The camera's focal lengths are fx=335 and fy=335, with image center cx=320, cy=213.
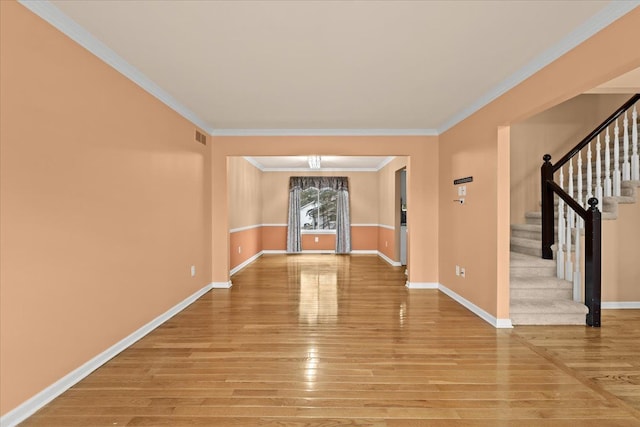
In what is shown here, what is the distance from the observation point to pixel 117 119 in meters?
2.92

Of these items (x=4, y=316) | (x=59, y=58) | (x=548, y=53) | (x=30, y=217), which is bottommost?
(x=4, y=316)

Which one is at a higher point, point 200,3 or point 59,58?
point 200,3

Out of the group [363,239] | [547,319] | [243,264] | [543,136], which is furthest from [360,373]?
[363,239]

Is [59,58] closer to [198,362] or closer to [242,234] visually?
[198,362]

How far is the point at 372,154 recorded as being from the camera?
546 cm

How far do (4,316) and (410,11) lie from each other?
10.1 ft

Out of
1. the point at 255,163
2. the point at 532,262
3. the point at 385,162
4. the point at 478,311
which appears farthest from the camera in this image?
the point at 255,163

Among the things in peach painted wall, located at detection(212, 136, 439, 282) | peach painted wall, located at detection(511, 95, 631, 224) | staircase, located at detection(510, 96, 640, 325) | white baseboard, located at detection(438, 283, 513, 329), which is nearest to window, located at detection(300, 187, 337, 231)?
peach painted wall, located at detection(212, 136, 439, 282)

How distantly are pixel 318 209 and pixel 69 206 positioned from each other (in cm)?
824

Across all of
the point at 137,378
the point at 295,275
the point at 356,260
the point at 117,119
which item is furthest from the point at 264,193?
the point at 137,378

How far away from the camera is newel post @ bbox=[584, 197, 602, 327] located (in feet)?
11.7

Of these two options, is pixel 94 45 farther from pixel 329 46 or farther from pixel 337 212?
pixel 337 212

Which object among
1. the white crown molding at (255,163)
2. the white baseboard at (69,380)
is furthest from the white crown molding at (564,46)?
the white crown molding at (255,163)

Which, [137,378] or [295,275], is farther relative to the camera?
[295,275]
